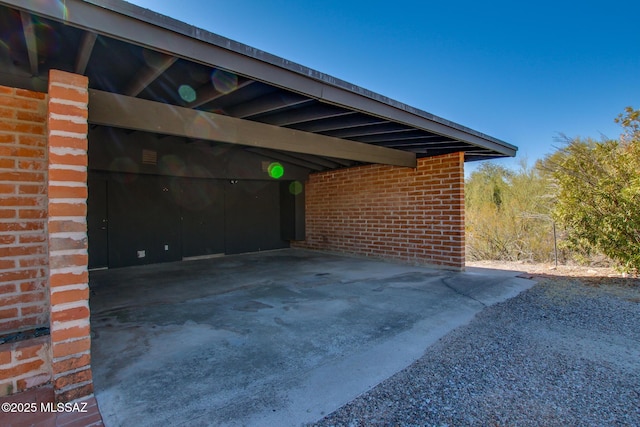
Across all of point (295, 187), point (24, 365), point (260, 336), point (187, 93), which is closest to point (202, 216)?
point (295, 187)

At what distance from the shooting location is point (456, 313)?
11.5 ft

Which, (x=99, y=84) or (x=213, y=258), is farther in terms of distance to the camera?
(x=213, y=258)

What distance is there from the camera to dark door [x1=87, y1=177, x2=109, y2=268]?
6023 mm

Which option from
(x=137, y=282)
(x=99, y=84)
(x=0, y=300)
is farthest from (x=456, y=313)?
(x=137, y=282)

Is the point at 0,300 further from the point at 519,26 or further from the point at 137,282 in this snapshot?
the point at 519,26

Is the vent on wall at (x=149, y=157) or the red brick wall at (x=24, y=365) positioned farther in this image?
the vent on wall at (x=149, y=157)

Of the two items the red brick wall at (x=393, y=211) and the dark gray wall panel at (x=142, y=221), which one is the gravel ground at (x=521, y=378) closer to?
the red brick wall at (x=393, y=211)

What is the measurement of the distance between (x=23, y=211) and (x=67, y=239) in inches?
31.1

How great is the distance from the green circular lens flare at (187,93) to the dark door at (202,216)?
4438 mm

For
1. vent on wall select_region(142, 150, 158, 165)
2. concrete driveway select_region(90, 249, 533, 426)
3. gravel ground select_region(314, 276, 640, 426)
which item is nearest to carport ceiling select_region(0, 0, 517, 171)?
concrete driveway select_region(90, 249, 533, 426)

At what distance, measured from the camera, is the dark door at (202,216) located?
7406 mm

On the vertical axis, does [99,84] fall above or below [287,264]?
above

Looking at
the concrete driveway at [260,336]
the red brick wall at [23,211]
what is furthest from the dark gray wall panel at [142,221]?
the red brick wall at [23,211]

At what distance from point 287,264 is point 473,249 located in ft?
20.7
